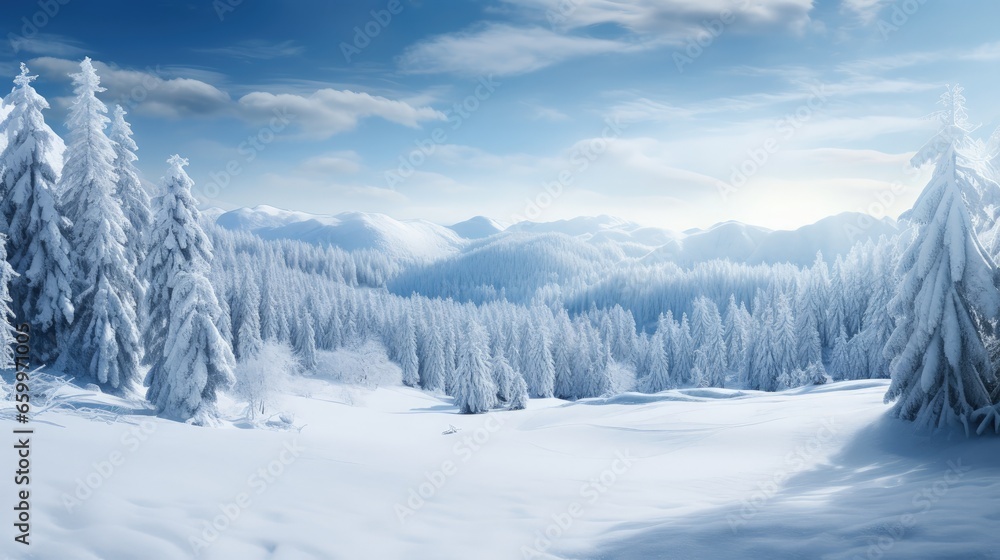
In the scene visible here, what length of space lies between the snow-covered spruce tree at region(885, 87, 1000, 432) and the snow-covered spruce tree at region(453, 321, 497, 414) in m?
Answer: 38.7

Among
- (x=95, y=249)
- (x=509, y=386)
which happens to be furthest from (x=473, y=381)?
(x=95, y=249)

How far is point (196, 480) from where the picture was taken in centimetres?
755

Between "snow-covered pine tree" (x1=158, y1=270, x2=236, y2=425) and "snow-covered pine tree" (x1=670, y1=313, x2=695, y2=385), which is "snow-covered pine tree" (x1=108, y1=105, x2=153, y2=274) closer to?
"snow-covered pine tree" (x1=158, y1=270, x2=236, y2=425)

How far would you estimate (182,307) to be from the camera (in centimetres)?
2106

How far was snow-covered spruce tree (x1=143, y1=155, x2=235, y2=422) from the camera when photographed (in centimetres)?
2117

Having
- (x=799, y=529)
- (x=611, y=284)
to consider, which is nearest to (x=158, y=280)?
(x=799, y=529)

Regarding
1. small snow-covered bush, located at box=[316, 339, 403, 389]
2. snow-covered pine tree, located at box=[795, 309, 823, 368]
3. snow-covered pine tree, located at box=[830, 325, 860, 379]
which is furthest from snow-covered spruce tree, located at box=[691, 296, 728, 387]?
small snow-covered bush, located at box=[316, 339, 403, 389]

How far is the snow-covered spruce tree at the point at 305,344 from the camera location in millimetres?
73375

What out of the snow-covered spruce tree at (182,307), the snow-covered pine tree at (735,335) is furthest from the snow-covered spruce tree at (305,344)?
the snow-covered pine tree at (735,335)

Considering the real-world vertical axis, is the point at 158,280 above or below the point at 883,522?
above

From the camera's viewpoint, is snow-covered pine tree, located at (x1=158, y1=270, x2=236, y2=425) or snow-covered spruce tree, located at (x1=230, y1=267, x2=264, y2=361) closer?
snow-covered pine tree, located at (x1=158, y1=270, x2=236, y2=425)

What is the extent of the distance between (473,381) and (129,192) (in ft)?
111

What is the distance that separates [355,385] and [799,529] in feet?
213

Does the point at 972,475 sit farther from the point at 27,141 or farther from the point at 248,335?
the point at 248,335
